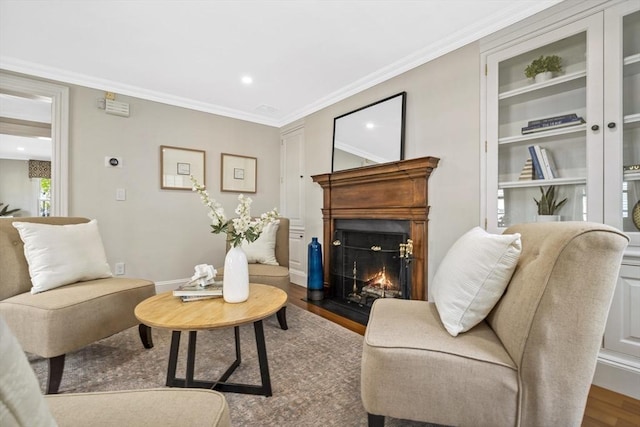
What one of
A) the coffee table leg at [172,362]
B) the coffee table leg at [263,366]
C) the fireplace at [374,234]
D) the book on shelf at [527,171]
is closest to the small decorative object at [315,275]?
the fireplace at [374,234]

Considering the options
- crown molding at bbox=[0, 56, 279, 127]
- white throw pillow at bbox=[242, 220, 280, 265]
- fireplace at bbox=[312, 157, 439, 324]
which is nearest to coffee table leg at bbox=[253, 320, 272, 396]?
fireplace at bbox=[312, 157, 439, 324]

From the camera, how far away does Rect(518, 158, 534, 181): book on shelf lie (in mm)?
1981

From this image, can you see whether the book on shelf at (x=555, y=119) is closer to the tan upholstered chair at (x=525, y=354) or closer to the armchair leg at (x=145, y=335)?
the tan upholstered chair at (x=525, y=354)

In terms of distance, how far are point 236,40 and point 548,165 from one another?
2.42m

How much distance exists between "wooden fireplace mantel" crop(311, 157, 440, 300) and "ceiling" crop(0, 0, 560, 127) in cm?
93

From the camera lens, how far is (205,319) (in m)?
1.37

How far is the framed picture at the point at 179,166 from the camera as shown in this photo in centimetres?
340

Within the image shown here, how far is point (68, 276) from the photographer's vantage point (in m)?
1.84

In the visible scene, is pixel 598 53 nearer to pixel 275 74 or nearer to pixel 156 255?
pixel 275 74

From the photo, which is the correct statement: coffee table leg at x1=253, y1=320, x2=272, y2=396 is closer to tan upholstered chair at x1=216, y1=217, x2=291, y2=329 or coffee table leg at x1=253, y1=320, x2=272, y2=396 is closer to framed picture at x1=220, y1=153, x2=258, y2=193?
tan upholstered chair at x1=216, y1=217, x2=291, y2=329

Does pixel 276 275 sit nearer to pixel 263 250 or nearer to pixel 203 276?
pixel 263 250

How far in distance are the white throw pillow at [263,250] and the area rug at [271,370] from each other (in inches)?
26.4

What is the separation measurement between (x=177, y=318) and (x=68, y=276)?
3.36ft

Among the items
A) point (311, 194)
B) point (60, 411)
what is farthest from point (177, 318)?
point (311, 194)
